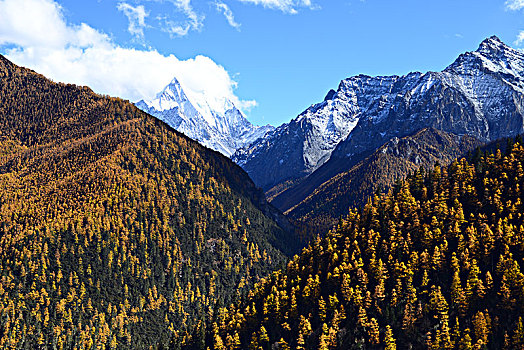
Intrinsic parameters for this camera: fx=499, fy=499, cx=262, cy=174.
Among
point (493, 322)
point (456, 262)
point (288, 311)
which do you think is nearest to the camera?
point (493, 322)

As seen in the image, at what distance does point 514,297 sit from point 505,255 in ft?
63.6

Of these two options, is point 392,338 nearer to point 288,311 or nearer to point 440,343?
point 440,343

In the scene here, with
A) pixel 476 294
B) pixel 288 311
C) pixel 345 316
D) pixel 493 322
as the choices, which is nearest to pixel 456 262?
pixel 476 294

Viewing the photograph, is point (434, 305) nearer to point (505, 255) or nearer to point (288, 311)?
point (505, 255)

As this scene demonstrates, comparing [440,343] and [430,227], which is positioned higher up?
[430,227]

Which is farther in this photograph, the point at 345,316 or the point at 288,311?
the point at 288,311

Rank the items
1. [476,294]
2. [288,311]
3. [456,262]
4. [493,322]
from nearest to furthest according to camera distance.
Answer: [493,322] → [476,294] → [456,262] → [288,311]

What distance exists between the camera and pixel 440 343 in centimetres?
15112

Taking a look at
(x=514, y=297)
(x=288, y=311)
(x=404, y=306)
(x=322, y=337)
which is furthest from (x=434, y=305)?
(x=288, y=311)

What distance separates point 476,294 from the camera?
161250 mm

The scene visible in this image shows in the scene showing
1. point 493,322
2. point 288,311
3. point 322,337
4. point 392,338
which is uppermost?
point 288,311

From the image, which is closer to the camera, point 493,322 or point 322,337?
point 493,322

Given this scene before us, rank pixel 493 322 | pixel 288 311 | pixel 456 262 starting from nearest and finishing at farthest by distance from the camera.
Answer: pixel 493 322, pixel 456 262, pixel 288 311

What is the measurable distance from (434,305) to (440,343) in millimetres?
14295
